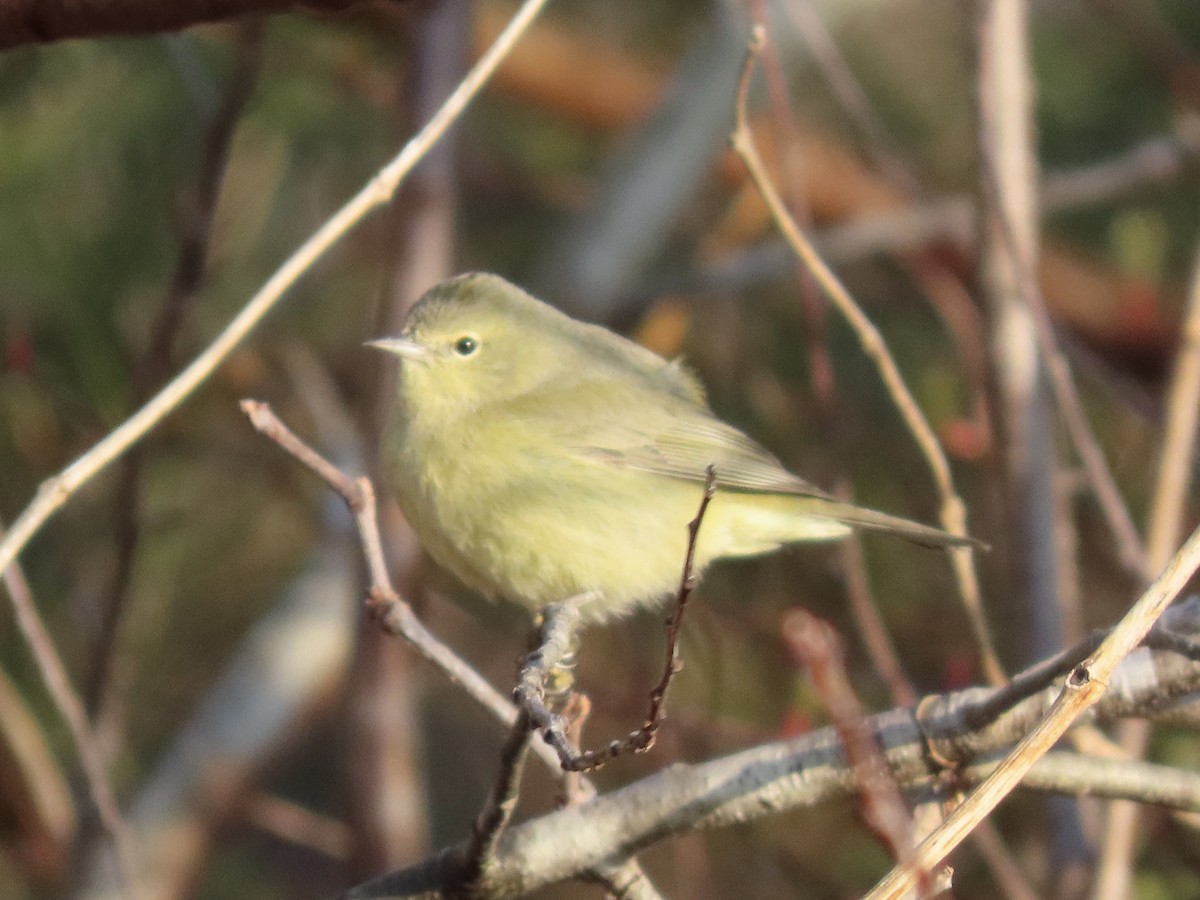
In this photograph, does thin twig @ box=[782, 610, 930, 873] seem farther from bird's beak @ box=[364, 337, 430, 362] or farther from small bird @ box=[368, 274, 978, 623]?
bird's beak @ box=[364, 337, 430, 362]

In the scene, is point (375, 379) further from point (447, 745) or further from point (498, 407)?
point (447, 745)

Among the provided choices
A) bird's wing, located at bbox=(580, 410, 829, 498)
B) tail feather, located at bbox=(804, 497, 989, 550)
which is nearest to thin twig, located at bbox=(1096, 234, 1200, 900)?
tail feather, located at bbox=(804, 497, 989, 550)

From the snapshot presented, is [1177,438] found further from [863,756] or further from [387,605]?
[387,605]

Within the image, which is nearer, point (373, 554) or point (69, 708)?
point (373, 554)

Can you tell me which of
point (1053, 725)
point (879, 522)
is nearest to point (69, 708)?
point (1053, 725)

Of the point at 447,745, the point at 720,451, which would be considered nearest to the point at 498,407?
the point at 720,451

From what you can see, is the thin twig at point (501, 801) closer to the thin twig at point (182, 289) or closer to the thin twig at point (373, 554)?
the thin twig at point (373, 554)
